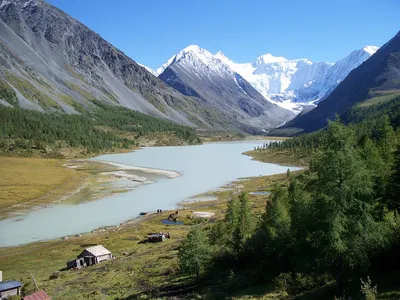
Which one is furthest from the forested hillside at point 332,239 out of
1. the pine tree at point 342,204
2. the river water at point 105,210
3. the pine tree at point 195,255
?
the river water at point 105,210

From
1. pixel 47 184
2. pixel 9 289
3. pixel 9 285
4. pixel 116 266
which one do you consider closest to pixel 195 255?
pixel 116 266

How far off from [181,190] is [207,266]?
7916 centimetres

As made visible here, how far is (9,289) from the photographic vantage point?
42.8 m

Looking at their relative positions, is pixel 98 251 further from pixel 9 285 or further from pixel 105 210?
pixel 105 210

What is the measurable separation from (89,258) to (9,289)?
13.8 metres

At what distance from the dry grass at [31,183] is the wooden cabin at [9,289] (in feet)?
148

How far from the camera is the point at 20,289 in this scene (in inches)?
1719

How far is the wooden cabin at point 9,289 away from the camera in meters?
42.4

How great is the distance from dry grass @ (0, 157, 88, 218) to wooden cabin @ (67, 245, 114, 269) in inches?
1525

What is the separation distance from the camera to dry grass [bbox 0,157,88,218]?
97000 millimetres

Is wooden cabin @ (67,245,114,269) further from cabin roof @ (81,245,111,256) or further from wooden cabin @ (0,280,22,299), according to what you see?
wooden cabin @ (0,280,22,299)

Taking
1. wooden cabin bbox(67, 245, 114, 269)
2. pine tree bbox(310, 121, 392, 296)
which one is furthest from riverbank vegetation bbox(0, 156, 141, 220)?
pine tree bbox(310, 121, 392, 296)

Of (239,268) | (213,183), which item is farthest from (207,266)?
(213,183)

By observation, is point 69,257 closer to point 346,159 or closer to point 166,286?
point 166,286
